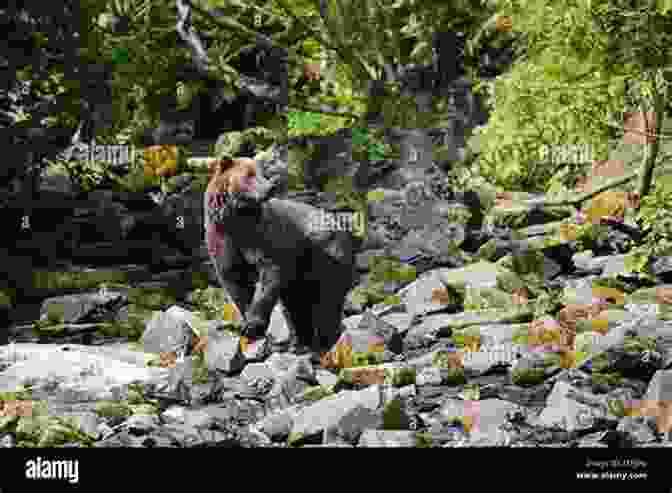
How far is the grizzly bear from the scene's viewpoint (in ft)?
16.8

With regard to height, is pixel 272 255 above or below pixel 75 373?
above

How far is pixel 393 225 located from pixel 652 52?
353 cm

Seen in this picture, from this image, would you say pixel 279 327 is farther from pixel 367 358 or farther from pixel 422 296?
pixel 422 296

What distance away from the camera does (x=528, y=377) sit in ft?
15.4

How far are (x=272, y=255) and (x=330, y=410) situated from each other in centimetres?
137

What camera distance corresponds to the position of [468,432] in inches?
157

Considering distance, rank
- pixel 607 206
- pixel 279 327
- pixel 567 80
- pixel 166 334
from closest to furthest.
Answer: pixel 166 334 → pixel 279 327 → pixel 567 80 → pixel 607 206

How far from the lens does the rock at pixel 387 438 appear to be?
3.60 meters

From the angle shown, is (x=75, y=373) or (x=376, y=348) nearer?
(x=75, y=373)

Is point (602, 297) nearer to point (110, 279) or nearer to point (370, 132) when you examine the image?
point (110, 279)

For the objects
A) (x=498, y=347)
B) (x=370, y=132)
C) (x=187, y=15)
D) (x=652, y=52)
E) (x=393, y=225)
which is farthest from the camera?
(x=187, y=15)

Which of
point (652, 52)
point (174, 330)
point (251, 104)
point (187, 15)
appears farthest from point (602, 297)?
point (187, 15)

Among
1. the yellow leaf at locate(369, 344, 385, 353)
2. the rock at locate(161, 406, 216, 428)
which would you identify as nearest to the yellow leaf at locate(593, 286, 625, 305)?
the yellow leaf at locate(369, 344, 385, 353)

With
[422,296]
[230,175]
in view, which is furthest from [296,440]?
[422,296]
